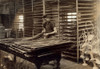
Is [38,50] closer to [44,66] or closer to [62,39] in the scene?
[44,66]

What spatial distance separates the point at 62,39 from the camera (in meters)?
4.09

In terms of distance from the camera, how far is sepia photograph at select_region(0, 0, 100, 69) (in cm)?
275

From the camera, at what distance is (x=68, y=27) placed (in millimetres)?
4043

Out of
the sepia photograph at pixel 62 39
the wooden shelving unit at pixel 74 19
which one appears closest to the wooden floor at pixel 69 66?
the sepia photograph at pixel 62 39

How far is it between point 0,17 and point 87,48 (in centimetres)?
465

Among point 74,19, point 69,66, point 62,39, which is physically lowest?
point 69,66

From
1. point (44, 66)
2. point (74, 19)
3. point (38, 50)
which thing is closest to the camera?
point (38, 50)

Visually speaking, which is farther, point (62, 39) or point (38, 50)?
point (62, 39)

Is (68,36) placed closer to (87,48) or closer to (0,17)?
(87,48)

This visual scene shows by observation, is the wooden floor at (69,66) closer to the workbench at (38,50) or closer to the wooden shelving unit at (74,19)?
the wooden shelving unit at (74,19)

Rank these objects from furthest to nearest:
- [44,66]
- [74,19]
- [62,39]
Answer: [62,39] → [74,19] → [44,66]

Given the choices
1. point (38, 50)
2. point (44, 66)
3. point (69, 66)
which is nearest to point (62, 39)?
point (69, 66)

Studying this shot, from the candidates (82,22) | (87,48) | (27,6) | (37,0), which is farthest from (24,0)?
(87,48)

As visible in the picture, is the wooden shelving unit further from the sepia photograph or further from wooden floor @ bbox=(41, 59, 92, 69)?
wooden floor @ bbox=(41, 59, 92, 69)
